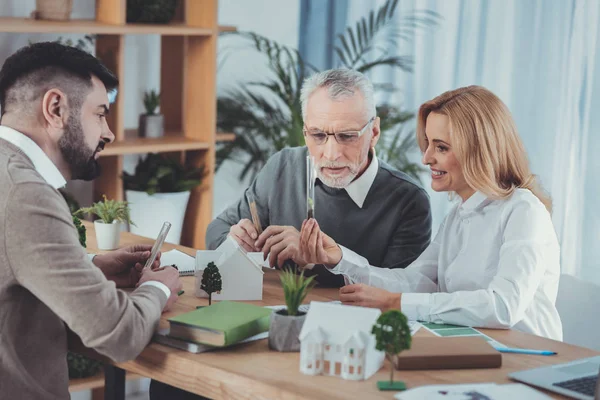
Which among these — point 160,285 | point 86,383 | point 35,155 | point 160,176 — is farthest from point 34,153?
point 160,176

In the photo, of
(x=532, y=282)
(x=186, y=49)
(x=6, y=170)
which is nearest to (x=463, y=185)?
(x=532, y=282)

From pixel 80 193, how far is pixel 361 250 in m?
1.73

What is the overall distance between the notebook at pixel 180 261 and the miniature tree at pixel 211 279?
1.09ft

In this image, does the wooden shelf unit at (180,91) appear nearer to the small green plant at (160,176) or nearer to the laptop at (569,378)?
the small green plant at (160,176)

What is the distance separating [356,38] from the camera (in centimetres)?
466

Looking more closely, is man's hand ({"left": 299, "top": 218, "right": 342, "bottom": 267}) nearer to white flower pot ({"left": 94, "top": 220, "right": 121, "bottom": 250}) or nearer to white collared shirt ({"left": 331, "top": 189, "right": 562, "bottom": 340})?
white collared shirt ({"left": 331, "top": 189, "right": 562, "bottom": 340})

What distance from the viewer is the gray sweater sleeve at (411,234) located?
8.96ft

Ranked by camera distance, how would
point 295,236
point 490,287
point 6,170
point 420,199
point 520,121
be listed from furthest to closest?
point 520,121, point 420,199, point 295,236, point 490,287, point 6,170

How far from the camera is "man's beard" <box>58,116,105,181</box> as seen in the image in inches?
77.5

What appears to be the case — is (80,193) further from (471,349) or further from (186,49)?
(471,349)

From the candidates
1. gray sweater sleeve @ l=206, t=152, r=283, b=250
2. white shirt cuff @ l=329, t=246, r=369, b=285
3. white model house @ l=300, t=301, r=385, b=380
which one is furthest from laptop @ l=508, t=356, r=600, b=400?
gray sweater sleeve @ l=206, t=152, r=283, b=250

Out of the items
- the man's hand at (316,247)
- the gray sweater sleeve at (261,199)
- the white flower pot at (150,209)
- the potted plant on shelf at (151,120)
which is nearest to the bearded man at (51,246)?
the man's hand at (316,247)

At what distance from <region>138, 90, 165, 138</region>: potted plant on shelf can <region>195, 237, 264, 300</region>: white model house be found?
1967 mm

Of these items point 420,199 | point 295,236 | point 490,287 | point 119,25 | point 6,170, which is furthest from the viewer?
Answer: point 119,25
